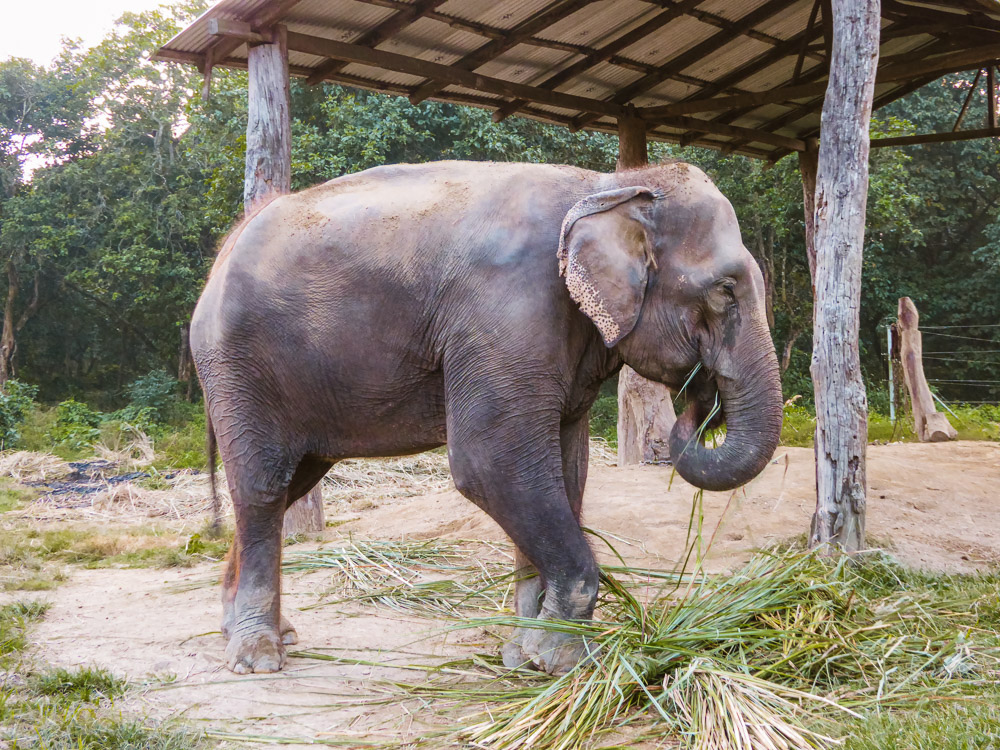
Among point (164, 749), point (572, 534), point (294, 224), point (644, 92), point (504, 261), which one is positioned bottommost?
point (164, 749)

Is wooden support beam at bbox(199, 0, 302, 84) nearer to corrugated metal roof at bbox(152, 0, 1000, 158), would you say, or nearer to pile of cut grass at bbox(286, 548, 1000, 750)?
corrugated metal roof at bbox(152, 0, 1000, 158)

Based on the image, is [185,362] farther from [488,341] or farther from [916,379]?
[488,341]

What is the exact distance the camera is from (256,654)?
161 inches

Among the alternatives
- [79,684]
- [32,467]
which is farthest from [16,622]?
[32,467]

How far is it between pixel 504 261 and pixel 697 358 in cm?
87

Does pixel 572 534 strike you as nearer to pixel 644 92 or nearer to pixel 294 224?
pixel 294 224

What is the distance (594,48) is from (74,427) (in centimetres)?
1267

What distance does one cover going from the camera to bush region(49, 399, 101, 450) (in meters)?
15.6

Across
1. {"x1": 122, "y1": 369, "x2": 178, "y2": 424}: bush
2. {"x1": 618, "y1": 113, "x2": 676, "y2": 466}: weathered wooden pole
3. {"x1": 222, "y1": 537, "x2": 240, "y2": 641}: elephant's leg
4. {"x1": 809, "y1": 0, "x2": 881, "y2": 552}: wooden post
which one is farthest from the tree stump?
{"x1": 122, "y1": 369, "x2": 178, "y2": 424}: bush

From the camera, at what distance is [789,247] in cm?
1975

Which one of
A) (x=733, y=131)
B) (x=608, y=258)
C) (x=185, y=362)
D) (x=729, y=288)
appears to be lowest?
(x=729, y=288)

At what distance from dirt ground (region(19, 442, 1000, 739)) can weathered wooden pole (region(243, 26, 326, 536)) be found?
8.73 feet

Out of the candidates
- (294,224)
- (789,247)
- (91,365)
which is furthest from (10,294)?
→ (294,224)

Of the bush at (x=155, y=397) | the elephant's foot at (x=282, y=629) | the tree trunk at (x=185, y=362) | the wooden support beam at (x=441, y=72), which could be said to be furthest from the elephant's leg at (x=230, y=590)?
the tree trunk at (x=185, y=362)
